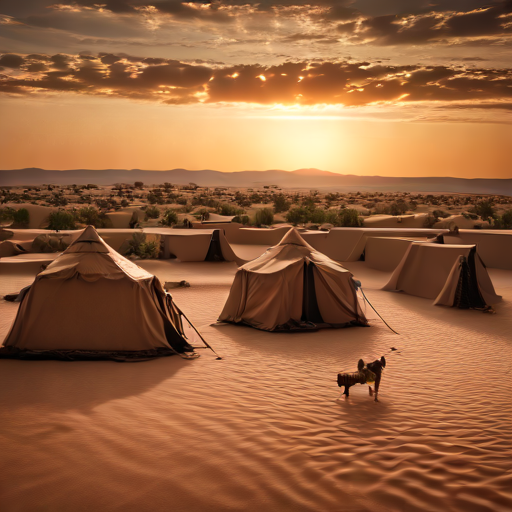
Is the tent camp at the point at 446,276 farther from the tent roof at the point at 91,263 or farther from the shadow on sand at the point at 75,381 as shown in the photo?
the tent roof at the point at 91,263

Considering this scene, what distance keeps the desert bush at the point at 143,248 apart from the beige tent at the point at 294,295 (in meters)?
12.0

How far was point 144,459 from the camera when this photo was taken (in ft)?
18.1

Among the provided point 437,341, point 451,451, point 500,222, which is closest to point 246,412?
point 451,451

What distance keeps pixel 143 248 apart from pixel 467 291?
1475cm

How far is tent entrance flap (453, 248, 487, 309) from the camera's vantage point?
54.4 ft

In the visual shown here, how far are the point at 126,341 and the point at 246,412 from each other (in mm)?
3779

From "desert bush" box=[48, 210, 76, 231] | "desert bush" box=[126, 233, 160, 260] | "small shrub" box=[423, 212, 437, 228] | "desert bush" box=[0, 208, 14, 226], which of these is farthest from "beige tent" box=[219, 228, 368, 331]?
"desert bush" box=[0, 208, 14, 226]

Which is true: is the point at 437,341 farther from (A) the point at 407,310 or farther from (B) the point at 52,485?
(B) the point at 52,485

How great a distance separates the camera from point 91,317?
10.0 m

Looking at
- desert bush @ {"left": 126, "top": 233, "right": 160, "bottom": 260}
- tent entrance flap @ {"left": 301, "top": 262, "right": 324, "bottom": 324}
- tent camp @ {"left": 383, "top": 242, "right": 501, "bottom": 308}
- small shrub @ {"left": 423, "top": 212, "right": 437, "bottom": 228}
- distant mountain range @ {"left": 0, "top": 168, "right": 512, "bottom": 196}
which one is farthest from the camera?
distant mountain range @ {"left": 0, "top": 168, "right": 512, "bottom": 196}

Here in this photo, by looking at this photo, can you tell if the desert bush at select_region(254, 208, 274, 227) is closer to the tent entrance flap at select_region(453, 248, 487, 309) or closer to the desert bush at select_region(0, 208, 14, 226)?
the desert bush at select_region(0, 208, 14, 226)

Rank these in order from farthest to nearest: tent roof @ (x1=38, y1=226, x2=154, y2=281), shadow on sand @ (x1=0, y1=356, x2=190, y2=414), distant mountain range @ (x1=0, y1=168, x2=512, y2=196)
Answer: distant mountain range @ (x1=0, y1=168, x2=512, y2=196), tent roof @ (x1=38, y1=226, x2=154, y2=281), shadow on sand @ (x1=0, y1=356, x2=190, y2=414)

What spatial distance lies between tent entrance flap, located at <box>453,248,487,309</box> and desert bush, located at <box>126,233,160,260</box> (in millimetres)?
14195

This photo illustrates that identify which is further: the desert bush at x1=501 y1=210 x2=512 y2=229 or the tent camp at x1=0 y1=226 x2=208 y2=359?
the desert bush at x1=501 y1=210 x2=512 y2=229
